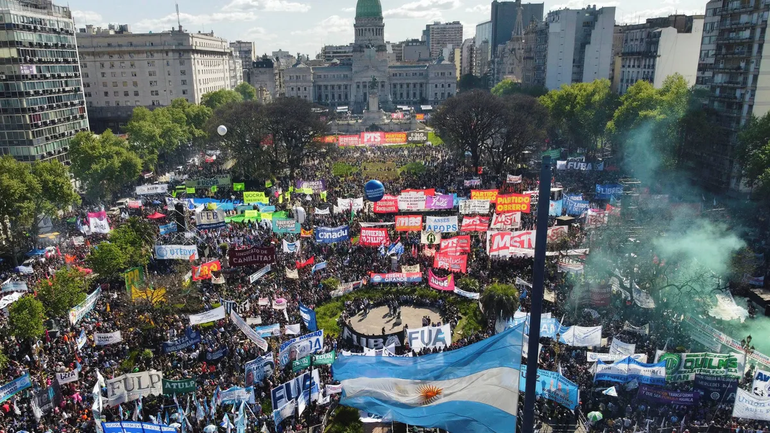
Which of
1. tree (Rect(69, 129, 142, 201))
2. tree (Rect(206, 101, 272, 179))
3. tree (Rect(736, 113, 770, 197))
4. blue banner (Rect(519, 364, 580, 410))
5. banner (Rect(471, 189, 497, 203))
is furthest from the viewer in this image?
tree (Rect(206, 101, 272, 179))

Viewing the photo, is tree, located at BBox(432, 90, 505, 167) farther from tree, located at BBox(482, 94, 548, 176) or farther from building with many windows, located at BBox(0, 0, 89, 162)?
building with many windows, located at BBox(0, 0, 89, 162)

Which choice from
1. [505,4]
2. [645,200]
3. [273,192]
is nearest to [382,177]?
[273,192]

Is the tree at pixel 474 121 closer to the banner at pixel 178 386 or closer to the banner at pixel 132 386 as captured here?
the banner at pixel 178 386

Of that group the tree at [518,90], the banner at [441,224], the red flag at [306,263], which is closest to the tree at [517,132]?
the banner at [441,224]

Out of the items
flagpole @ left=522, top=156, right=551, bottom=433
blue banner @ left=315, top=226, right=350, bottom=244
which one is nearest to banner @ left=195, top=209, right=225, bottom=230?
blue banner @ left=315, top=226, right=350, bottom=244

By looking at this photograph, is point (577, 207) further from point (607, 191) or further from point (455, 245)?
point (455, 245)

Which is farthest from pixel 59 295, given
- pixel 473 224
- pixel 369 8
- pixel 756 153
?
pixel 369 8

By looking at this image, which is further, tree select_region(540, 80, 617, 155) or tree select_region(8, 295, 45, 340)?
tree select_region(540, 80, 617, 155)
